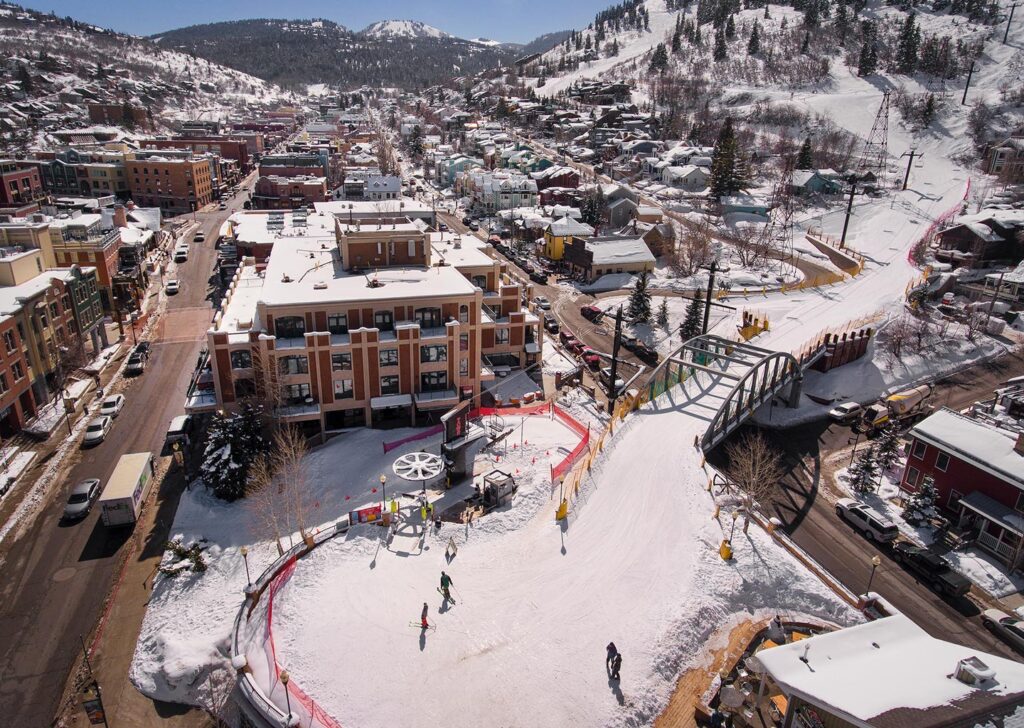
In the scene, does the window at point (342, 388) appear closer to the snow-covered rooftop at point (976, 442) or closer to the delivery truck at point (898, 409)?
the snow-covered rooftop at point (976, 442)

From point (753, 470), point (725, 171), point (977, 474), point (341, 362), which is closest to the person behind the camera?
point (977, 474)

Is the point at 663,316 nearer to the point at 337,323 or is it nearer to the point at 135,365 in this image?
the point at 337,323

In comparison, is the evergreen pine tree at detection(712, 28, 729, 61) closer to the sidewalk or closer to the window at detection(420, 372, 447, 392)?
the window at detection(420, 372, 447, 392)

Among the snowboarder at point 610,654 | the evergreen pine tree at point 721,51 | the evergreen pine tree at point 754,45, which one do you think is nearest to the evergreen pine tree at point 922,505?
the snowboarder at point 610,654

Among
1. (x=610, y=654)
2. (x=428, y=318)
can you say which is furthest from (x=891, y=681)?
(x=428, y=318)

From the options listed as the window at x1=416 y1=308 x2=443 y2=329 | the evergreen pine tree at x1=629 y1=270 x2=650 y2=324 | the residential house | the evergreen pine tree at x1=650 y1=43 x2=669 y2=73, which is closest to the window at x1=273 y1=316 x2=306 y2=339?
the window at x1=416 y1=308 x2=443 y2=329
